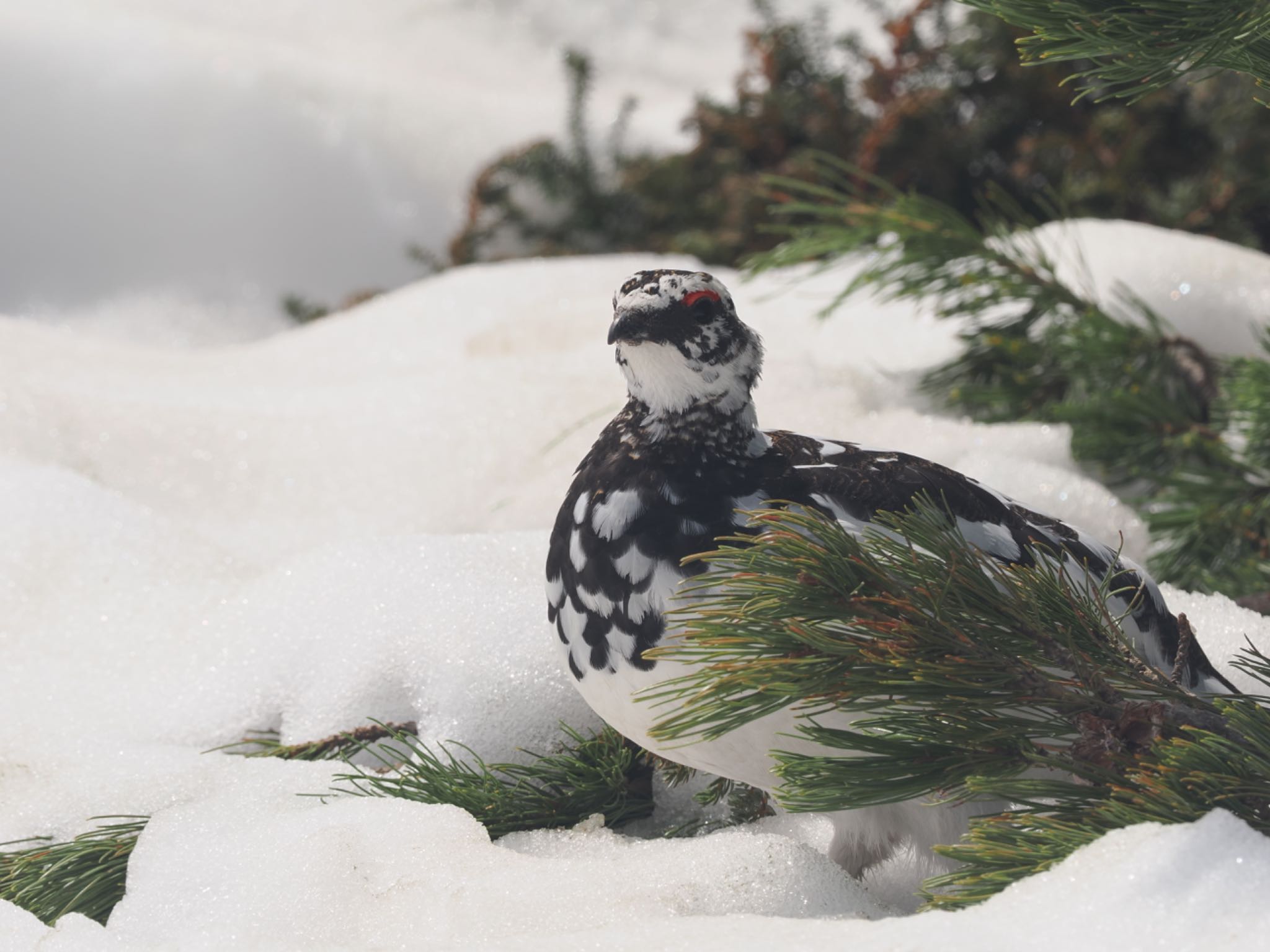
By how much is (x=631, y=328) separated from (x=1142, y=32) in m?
0.38

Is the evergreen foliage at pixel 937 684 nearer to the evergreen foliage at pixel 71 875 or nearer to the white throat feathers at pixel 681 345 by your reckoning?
the white throat feathers at pixel 681 345

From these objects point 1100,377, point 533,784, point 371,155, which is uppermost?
point 371,155

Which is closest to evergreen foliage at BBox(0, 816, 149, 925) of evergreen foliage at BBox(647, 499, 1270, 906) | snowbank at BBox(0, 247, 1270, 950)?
snowbank at BBox(0, 247, 1270, 950)

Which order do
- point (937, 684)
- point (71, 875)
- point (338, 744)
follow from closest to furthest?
point (937, 684), point (71, 875), point (338, 744)

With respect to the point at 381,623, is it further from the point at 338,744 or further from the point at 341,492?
the point at 341,492

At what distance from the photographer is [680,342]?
90 centimetres

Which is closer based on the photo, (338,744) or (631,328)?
(631,328)

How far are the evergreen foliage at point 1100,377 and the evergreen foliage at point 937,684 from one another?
2.66 ft

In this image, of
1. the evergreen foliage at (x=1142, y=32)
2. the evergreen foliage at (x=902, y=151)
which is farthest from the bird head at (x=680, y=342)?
the evergreen foliage at (x=902, y=151)

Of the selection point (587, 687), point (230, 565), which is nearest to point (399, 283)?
point (230, 565)

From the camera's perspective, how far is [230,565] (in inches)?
63.6

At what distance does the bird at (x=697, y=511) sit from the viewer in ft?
2.81

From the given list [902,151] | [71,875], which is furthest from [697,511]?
[902,151]

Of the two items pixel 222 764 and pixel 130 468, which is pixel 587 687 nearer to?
pixel 222 764
